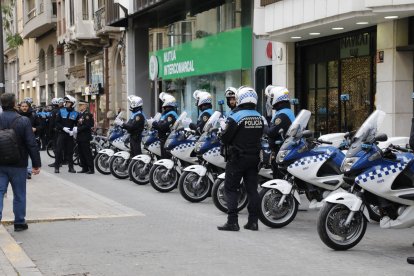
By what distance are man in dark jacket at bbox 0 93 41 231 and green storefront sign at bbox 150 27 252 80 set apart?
1290cm

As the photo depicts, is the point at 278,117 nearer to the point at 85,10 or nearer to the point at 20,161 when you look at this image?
the point at 20,161

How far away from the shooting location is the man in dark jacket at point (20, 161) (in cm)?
894

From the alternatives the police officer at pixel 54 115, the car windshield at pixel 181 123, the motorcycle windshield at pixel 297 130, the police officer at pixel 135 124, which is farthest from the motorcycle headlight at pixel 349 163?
the police officer at pixel 54 115

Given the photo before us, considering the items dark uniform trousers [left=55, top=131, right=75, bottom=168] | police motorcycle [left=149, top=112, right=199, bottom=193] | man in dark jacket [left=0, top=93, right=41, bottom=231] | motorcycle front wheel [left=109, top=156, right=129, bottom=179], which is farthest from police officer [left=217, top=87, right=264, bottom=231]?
dark uniform trousers [left=55, top=131, right=75, bottom=168]

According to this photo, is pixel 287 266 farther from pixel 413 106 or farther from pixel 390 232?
pixel 413 106

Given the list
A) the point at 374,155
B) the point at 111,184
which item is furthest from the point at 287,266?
the point at 111,184

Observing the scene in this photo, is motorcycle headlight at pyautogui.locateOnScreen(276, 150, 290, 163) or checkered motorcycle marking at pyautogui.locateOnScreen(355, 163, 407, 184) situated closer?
checkered motorcycle marking at pyautogui.locateOnScreen(355, 163, 407, 184)

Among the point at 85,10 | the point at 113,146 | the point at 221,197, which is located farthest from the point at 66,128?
the point at 85,10

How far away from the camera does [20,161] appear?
29.3 ft

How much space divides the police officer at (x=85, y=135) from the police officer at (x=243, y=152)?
28.8 ft

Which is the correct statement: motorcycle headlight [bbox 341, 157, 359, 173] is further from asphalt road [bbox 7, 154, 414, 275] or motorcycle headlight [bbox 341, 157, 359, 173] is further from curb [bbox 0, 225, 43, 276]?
curb [bbox 0, 225, 43, 276]

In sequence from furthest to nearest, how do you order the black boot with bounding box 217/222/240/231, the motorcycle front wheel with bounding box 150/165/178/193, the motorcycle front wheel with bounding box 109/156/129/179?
1. the motorcycle front wheel with bounding box 109/156/129/179
2. the motorcycle front wheel with bounding box 150/165/178/193
3. the black boot with bounding box 217/222/240/231

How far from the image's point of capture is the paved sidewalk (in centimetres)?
718

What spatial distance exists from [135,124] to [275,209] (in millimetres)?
6770
